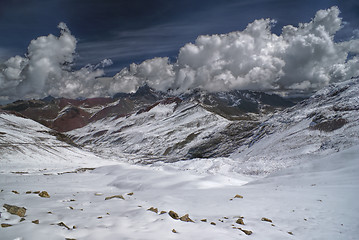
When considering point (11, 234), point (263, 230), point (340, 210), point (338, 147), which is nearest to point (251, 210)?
point (263, 230)

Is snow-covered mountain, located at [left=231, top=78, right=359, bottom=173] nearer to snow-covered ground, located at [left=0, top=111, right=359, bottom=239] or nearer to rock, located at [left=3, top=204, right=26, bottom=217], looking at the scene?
snow-covered ground, located at [left=0, top=111, right=359, bottom=239]

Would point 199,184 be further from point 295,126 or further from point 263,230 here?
point 295,126

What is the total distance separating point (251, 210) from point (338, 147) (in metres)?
55.4

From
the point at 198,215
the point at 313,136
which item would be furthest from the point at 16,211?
the point at 313,136

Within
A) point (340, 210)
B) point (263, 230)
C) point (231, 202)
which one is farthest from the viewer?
point (231, 202)

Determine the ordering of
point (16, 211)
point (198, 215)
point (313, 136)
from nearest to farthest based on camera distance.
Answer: point (16, 211) < point (198, 215) < point (313, 136)

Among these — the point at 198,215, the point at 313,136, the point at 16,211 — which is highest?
the point at 16,211

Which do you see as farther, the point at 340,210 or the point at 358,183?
the point at 358,183

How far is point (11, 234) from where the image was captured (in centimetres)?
782

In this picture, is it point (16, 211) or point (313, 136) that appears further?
point (313, 136)

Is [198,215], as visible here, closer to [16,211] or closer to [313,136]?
[16,211]

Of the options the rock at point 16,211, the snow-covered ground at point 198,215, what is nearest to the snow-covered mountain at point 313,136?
the snow-covered ground at point 198,215

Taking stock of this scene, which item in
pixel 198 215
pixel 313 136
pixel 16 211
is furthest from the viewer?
pixel 313 136

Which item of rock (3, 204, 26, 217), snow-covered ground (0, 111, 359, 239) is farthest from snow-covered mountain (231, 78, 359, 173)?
rock (3, 204, 26, 217)
